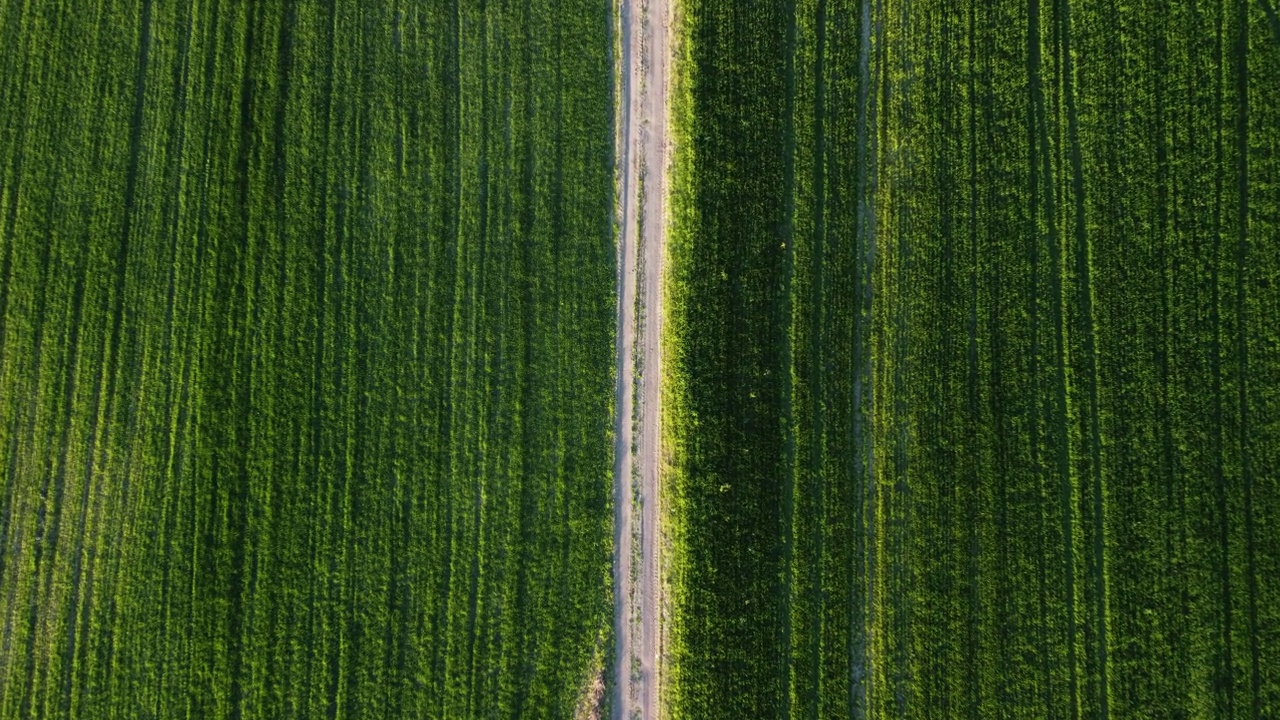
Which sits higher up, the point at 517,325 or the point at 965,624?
the point at 517,325

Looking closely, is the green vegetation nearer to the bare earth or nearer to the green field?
the bare earth

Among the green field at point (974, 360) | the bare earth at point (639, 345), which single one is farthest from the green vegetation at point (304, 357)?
the green field at point (974, 360)

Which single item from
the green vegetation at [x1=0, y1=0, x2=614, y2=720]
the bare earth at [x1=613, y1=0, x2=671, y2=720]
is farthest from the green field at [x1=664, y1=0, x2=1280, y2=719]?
the green vegetation at [x1=0, y1=0, x2=614, y2=720]

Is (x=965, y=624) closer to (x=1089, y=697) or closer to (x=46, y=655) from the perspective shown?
(x=1089, y=697)

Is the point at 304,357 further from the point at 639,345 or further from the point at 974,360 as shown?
the point at 974,360

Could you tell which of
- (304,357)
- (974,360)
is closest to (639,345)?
(974,360)

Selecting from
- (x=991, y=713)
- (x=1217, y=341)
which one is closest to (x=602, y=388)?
(x=991, y=713)
